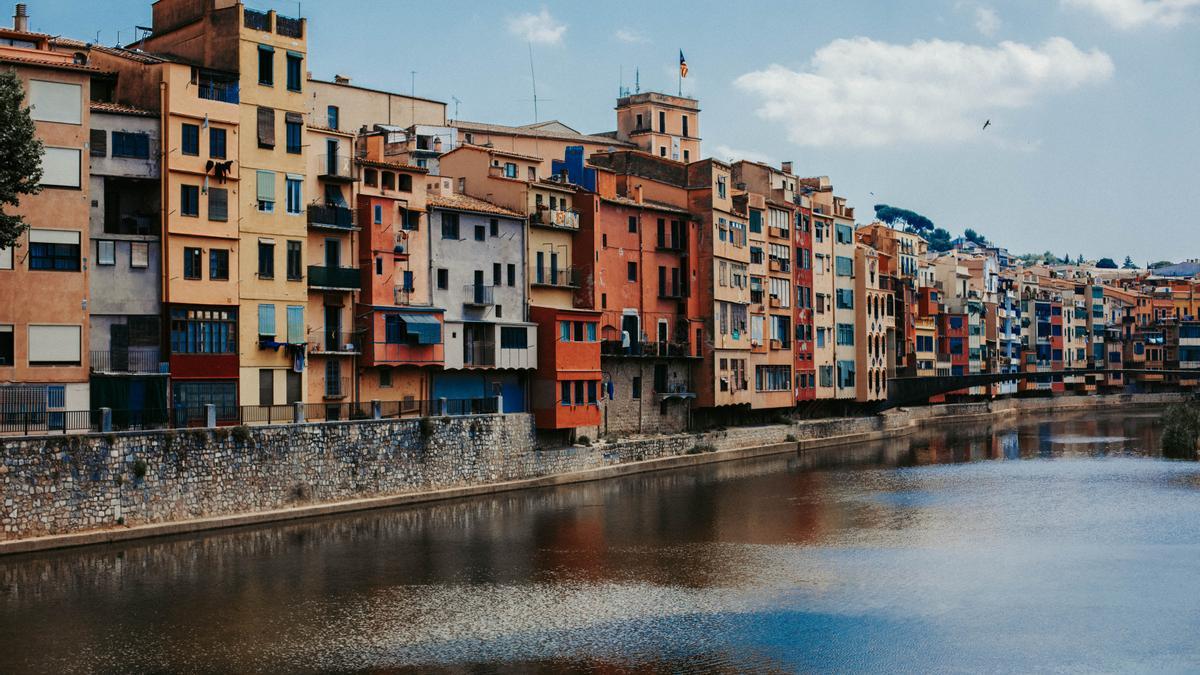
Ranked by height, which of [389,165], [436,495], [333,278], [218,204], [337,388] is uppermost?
[389,165]

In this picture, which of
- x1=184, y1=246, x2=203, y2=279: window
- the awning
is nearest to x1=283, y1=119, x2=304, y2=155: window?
x1=184, y1=246, x2=203, y2=279: window

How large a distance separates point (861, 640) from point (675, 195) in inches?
1616

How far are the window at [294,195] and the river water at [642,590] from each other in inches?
422

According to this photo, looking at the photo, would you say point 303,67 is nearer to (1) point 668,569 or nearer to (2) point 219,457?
(2) point 219,457

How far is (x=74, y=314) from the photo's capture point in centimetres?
3741

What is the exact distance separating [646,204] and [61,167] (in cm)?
3075

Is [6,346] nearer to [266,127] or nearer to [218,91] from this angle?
[218,91]

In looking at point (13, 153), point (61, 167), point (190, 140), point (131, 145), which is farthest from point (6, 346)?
point (190, 140)

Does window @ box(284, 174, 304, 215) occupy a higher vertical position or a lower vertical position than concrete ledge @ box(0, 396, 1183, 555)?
higher

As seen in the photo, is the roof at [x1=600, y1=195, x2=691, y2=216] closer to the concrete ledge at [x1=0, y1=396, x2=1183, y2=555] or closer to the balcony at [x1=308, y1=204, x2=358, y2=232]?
the concrete ledge at [x1=0, y1=396, x2=1183, y2=555]

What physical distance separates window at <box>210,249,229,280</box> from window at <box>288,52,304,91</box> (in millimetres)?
6360

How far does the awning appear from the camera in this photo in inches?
1865

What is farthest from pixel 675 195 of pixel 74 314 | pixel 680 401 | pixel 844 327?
pixel 74 314

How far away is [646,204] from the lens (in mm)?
62375
